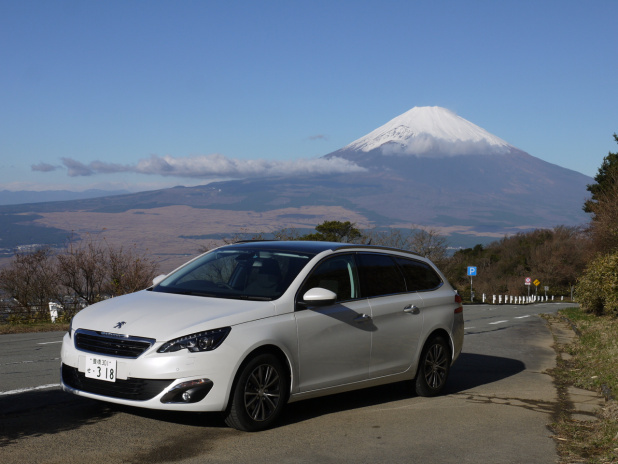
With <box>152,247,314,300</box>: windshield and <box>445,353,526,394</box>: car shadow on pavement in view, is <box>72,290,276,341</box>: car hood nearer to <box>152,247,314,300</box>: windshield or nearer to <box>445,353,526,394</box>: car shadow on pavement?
<box>152,247,314,300</box>: windshield

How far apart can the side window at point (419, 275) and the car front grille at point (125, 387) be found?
3.49 meters

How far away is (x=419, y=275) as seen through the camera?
29.7ft

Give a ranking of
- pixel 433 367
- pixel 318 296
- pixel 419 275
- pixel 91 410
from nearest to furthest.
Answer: pixel 318 296 < pixel 91 410 < pixel 433 367 < pixel 419 275

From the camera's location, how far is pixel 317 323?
716 centimetres

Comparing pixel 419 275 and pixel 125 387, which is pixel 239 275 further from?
pixel 419 275

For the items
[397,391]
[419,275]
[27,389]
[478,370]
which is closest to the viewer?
[27,389]

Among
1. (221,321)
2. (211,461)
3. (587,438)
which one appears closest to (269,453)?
(211,461)

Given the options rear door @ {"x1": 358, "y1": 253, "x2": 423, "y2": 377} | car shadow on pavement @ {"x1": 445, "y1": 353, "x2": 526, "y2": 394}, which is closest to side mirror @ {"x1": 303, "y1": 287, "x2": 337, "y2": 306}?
rear door @ {"x1": 358, "y1": 253, "x2": 423, "y2": 377}

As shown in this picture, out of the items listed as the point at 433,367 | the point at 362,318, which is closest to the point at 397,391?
the point at 433,367

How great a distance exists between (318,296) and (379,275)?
1.47 meters

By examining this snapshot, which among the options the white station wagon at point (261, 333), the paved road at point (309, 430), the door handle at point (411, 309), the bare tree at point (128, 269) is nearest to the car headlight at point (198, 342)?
the white station wagon at point (261, 333)

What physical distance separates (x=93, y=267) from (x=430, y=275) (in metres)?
22.1

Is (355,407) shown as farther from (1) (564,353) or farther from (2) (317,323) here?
(1) (564,353)

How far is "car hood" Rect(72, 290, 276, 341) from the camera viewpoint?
627 cm
